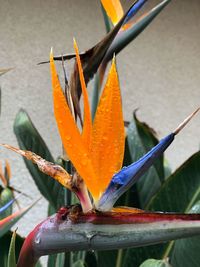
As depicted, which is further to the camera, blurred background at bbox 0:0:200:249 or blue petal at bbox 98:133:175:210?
blurred background at bbox 0:0:200:249

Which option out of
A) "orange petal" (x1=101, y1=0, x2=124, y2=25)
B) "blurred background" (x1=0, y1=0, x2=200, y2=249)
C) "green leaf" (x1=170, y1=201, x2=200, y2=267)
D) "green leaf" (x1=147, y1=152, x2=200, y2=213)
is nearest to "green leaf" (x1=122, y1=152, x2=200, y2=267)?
"green leaf" (x1=147, y1=152, x2=200, y2=213)

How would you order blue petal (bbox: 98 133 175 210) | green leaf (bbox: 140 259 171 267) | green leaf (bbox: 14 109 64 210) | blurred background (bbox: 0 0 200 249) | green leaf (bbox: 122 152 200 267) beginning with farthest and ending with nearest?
1. blurred background (bbox: 0 0 200 249)
2. green leaf (bbox: 14 109 64 210)
3. green leaf (bbox: 122 152 200 267)
4. green leaf (bbox: 140 259 171 267)
5. blue petal (bbox: 98 133 175 210)

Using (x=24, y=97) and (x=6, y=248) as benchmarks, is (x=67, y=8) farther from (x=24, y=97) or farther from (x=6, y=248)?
(x=6, y=248)

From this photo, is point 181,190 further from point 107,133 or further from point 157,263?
point 107,133

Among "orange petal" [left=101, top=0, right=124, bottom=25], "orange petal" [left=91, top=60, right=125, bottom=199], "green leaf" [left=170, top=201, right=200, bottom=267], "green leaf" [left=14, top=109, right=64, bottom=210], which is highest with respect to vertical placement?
"orange petal" [left=101, top=0, right=124, bottom=25]

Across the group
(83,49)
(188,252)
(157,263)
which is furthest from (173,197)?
(83,49)

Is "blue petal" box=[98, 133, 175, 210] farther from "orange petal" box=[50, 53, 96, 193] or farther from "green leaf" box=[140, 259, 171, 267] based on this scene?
"green leaf" box=[140, 259, 171, 267]
